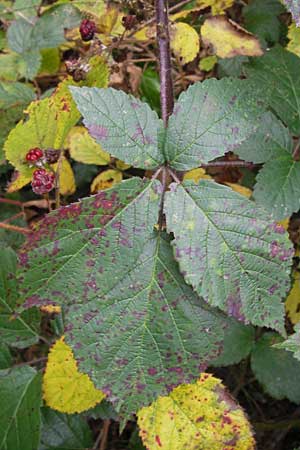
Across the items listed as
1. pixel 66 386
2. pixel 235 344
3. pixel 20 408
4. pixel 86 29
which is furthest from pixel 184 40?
pixel 20 408

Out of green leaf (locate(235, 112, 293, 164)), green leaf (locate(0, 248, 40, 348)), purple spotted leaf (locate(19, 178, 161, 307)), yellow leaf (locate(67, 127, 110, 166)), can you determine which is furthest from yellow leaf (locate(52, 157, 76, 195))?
purple spotted leaf (locate(19, 178, 161, 307))

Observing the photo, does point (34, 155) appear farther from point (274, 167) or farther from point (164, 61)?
point (274, 167)

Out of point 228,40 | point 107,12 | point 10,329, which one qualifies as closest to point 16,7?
point 107,12

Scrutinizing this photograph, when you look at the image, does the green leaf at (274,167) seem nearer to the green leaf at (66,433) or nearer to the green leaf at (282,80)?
the green leaf at (282,80)

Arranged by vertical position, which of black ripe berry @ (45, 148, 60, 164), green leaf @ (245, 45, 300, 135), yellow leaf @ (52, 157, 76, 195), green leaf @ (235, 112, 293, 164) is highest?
green leaf @ (245, 45, 300, 135)

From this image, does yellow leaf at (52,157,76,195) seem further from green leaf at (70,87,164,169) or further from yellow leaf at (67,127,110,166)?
green leaf at (70,87,164,169)
